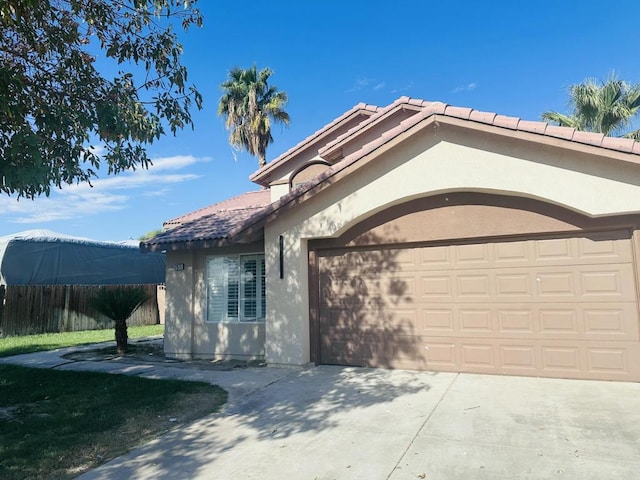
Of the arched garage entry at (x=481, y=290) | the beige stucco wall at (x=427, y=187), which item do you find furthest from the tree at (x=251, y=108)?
the arched garage entry at (x=481, y=290)

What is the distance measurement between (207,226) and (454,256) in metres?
6.54

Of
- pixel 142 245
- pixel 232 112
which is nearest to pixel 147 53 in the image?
pixel 142 245

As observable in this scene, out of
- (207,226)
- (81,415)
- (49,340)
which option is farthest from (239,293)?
(49,340)

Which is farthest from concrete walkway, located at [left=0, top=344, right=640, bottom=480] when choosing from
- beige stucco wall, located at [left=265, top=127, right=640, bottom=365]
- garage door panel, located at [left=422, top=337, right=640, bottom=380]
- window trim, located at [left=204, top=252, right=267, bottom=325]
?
window trim, located at [left=204, top=252, right=267, bottom=325]

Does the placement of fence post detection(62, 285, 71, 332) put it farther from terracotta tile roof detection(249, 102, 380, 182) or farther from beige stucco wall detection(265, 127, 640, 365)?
beige stucco wall detection(265, 127, 640, 365)

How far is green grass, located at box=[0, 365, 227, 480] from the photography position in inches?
192

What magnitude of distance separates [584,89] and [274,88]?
15335 millimetres

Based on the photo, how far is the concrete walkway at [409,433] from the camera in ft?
14.0

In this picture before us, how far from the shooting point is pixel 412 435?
5.07 meters

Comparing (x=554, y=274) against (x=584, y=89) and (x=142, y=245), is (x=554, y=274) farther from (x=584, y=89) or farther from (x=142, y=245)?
(x=584, y=89)

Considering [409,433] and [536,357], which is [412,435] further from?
[536,357]

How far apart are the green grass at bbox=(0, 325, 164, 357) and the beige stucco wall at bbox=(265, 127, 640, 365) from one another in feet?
30.5

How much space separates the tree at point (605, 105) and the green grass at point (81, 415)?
54.4 ft

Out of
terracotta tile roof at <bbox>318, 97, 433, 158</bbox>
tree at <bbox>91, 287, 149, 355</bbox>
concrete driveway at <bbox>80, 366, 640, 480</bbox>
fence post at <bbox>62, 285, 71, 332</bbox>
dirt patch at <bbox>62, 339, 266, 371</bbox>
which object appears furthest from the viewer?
fence post at <bbox>62, 285, 71, 332</bbox>
